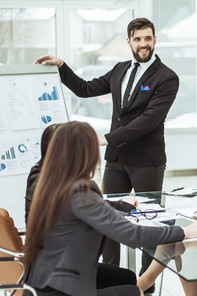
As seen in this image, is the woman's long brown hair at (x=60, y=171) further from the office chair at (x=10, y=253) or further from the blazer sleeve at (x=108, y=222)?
the office chair at (x=10, y=253)

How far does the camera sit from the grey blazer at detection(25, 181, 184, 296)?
2066 millimetres

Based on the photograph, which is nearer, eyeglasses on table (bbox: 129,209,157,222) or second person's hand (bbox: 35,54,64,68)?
eyeglasses on table (bbox: 129,209,157,222)

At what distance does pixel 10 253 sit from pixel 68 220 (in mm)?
481

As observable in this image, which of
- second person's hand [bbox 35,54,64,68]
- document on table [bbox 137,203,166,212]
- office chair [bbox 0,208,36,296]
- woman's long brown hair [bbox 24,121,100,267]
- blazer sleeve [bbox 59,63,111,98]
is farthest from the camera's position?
blazer sleeve [bbox 59,63,111,98]

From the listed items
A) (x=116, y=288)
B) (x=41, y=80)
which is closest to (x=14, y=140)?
(x=41, y=80)

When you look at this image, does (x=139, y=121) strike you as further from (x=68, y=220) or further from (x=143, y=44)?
(x=68, y=220)

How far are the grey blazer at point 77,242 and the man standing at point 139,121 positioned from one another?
1439mm

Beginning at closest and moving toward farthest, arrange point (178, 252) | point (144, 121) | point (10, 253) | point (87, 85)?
point (178, 252) < point (10, 253) < point (144, 121) < point (87, 85)

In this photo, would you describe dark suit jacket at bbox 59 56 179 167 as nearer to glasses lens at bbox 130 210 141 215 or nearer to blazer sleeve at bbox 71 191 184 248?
glasses lens at bbox 130 210 141 215

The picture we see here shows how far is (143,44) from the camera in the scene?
3629 millimetres

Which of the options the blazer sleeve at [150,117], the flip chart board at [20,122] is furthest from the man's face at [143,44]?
the flip chart board at [20,122]

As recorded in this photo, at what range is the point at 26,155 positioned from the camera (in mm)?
3373

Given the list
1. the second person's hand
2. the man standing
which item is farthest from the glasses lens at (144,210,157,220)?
the second person's hand

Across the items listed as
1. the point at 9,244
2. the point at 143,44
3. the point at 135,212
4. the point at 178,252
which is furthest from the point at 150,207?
the point at 143,44
